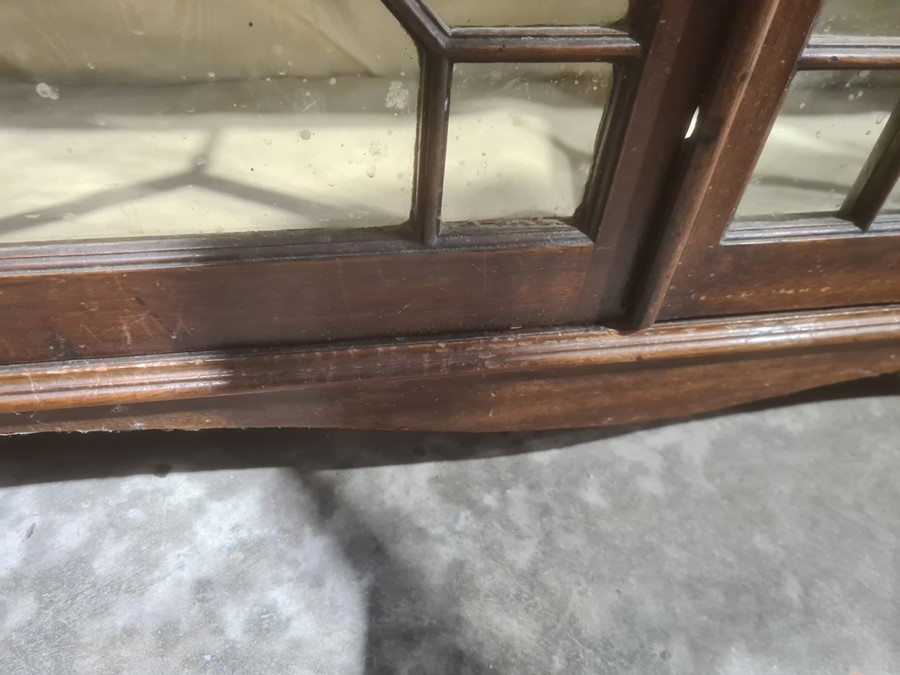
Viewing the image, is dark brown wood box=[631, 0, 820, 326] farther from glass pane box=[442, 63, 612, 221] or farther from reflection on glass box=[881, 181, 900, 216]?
reflection on glass box=[881, 181, 900, 216]

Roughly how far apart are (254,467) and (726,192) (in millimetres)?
629

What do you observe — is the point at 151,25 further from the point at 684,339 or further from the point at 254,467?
the point at 684,339

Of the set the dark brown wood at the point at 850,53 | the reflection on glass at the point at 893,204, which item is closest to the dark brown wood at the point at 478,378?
the reflection on glass at the point at 893,204

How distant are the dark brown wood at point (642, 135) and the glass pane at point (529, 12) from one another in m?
0.03

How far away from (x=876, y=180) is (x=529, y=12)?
1.48 feet

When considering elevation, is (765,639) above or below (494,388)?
below

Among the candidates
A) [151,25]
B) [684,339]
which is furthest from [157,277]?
[684,339]

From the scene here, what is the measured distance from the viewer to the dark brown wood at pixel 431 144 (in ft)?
2.02

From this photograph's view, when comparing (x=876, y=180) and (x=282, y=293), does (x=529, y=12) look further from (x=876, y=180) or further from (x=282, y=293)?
(x=876, y=180)

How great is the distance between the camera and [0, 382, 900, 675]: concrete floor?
0.73 m

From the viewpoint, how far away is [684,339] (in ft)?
2.68

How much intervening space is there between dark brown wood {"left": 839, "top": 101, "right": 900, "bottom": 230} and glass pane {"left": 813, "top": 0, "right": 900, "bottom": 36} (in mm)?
100

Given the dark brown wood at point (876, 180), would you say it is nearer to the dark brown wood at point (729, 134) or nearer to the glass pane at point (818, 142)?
the glass pane at point (818, 142)

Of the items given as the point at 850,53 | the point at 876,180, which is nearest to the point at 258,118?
the point at 850,53
